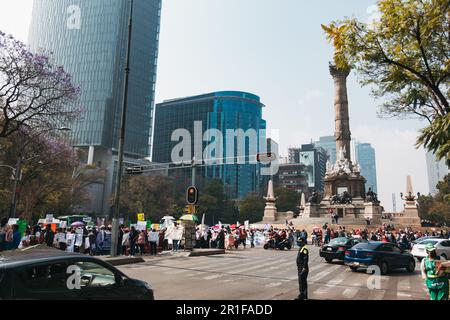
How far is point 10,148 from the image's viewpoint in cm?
2989

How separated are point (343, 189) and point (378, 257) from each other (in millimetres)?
39969

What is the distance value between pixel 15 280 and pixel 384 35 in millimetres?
16341

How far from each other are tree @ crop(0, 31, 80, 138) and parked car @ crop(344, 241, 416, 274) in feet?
71.6

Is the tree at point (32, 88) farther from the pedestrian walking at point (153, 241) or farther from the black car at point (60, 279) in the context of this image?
the black car at point (60, 279)

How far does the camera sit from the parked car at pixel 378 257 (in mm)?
14758

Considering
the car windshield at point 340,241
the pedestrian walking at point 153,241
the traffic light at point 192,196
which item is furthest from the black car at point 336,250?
the pedestrian walking at point 153,241

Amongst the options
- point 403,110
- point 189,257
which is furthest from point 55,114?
point 403,110

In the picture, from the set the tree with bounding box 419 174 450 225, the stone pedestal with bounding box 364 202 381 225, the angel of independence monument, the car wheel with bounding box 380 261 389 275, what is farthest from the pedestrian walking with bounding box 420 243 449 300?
the tree with bounding box 419 174 450 225

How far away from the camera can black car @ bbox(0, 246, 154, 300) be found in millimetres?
4520

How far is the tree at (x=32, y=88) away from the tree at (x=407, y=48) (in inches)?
756

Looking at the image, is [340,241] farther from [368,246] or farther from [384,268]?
[384,268]

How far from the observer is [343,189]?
53.0m

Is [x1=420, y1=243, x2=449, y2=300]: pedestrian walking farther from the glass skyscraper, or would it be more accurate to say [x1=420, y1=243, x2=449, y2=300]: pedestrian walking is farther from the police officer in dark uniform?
the glass skyscraper
